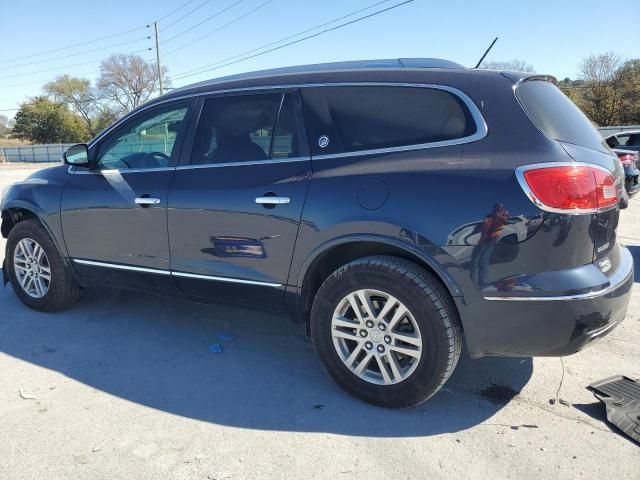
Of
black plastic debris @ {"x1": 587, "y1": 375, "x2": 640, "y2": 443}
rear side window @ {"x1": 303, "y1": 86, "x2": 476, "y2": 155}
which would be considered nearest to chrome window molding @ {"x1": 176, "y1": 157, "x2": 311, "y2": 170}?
rear side window @ {"x1": 303, "y1": 86, "x2": 476, "y2": 155}

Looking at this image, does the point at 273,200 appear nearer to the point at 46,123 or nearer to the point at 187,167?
the point at 187,167

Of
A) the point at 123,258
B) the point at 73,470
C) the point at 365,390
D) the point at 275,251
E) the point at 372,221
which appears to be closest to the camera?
the point at 73,470

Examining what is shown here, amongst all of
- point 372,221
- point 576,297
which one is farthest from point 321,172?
point 576,297

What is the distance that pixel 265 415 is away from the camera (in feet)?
9.51

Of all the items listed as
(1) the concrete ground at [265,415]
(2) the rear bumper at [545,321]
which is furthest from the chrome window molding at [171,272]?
(2) the rear bumper at [545,321]

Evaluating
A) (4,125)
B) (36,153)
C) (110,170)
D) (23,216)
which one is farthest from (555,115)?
(4,125)

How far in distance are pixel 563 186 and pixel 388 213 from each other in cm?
85

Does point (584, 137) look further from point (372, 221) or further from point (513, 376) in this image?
point (513, 376)

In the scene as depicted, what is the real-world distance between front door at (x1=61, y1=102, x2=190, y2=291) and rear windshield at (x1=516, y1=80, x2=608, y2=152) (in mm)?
2279

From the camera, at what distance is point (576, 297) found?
A: 248 cm

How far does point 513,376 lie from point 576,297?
1.03m

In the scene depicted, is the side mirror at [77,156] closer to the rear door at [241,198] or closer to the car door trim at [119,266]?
the car door trim at [119,266]

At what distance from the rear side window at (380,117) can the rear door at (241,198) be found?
136 millimetres

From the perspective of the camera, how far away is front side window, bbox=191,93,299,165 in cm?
323
